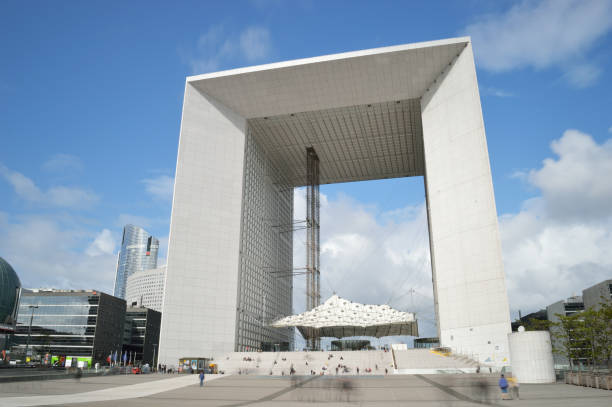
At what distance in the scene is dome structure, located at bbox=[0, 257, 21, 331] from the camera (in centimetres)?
8888

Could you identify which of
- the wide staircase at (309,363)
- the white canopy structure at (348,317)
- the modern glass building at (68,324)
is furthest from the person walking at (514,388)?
the modern glass building at (68,324)

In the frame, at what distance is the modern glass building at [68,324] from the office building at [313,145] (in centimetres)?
4281

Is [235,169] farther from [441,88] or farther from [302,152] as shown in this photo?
[441,88]

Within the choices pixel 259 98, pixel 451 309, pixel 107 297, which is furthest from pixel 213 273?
pixel 107 297

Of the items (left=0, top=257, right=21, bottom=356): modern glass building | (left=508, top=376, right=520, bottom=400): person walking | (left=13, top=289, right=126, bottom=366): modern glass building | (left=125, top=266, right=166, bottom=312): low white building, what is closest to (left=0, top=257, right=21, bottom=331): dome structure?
(left=0, top=257, right=21, bottom=356): modern glass building

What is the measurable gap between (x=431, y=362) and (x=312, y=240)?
2991 centimetres

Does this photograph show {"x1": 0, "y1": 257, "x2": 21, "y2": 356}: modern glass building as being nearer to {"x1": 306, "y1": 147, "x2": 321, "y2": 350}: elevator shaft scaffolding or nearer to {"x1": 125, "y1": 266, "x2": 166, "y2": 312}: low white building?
{"x1": 306, "y1": 147, "x2": 321, "y2": 350}: elevator shaft scaffolding

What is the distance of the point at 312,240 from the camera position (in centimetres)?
6366

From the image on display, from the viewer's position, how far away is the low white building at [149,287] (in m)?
182

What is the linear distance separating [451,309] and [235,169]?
1074 inches

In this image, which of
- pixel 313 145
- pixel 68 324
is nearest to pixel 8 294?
pixel 68 324

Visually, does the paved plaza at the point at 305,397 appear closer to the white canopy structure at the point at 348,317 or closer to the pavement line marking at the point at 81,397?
the pavement line marking at the point at 81,397

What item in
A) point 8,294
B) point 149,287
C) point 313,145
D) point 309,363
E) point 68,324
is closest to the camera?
point 309,363

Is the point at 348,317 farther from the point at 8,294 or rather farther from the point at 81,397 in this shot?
the point at 8,294
